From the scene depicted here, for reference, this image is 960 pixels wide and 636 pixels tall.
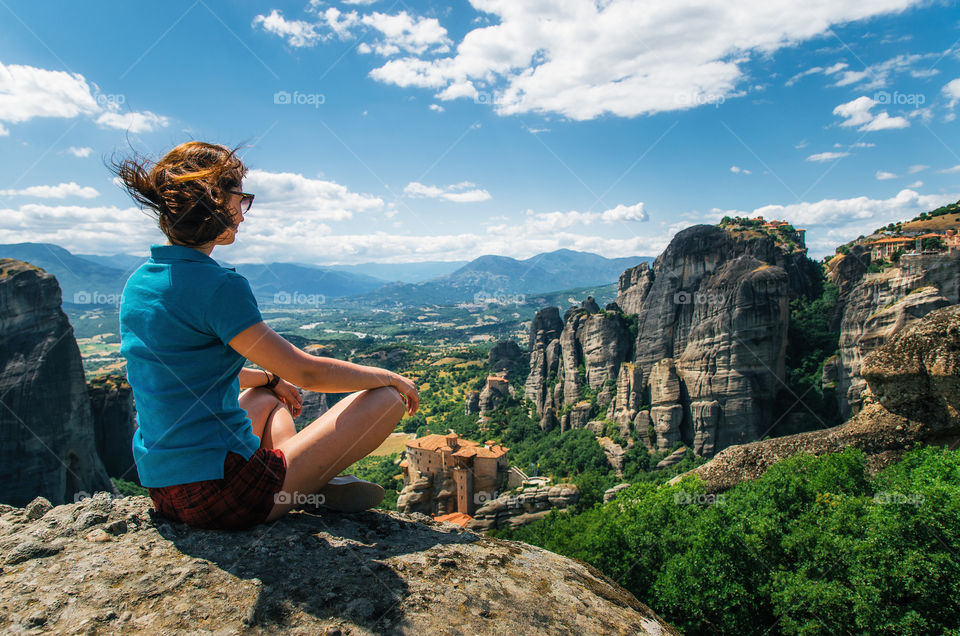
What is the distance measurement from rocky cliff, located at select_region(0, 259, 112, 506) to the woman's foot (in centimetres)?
3296

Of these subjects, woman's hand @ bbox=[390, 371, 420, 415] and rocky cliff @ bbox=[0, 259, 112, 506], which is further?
rocky cliff @ bbox=[0, 259, 112, 506]

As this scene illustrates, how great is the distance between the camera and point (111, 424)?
33.2m

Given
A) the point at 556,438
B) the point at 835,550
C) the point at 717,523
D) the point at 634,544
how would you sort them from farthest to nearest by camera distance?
the point at 556,438, the point at 634,544, the point at 717,523, the point at 835,550

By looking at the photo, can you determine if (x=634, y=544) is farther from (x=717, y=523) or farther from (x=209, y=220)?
(x=209, y=220)

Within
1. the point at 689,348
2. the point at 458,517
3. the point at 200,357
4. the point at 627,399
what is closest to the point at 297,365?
the point at 200,357

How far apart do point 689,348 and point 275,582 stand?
35892mm

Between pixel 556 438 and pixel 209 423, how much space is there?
139 feet

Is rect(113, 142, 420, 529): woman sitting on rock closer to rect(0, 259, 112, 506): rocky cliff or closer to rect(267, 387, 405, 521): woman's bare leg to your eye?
rect(267, 387, 405, 521): woman's bare leg

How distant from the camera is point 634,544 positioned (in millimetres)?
12695

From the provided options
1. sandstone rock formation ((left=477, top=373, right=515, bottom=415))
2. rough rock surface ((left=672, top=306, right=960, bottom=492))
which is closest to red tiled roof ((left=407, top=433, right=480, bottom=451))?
rough rock surface ((left=672, top=306, right=960, bottom=492))

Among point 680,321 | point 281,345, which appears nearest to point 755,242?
point 680,321

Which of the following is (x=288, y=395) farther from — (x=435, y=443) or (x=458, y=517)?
(x=435, y=443)

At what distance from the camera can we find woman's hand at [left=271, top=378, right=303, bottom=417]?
149 inches

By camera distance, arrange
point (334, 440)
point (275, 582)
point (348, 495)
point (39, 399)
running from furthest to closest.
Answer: point (39, 399)
point (348, 495)
point (334, 440)
point (275, 582)
